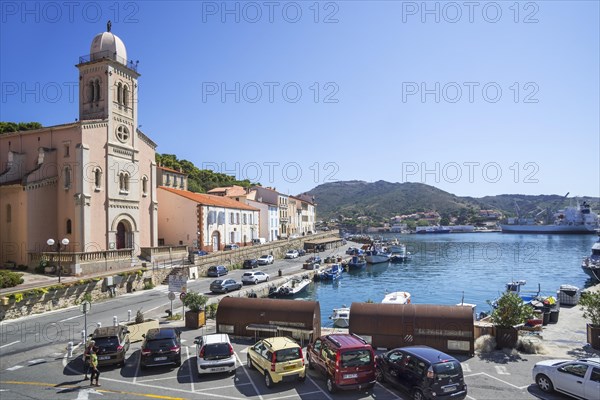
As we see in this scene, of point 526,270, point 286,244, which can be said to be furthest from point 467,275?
point 286,244

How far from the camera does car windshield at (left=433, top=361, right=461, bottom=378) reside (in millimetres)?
11148

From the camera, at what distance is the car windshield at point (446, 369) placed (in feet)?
36.6

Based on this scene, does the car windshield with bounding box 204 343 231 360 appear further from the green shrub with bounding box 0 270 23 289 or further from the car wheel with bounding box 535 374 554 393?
the green shrub with bounding box 0 270 23 289

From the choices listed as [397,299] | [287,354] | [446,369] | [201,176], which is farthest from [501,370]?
[201,176]

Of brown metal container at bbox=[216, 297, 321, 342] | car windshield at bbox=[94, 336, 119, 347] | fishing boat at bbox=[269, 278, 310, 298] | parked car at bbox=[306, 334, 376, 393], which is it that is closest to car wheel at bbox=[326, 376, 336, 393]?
parked car at bbox=[306, 334, 376, 393]

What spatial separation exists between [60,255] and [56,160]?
458 inches

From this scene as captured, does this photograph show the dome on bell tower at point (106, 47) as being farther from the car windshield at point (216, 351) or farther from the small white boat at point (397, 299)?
the car windshield at point (216, 351)

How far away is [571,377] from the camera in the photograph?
39.1 ft

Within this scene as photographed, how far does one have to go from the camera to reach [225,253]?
53.1 meters

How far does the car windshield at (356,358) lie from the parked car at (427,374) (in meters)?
0.95

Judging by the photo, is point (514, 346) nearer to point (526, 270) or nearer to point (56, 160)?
point (56, 160)

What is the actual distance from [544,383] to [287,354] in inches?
325

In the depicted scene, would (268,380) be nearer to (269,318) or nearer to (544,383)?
(269,318)

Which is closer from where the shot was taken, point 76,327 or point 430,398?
point 430,398
